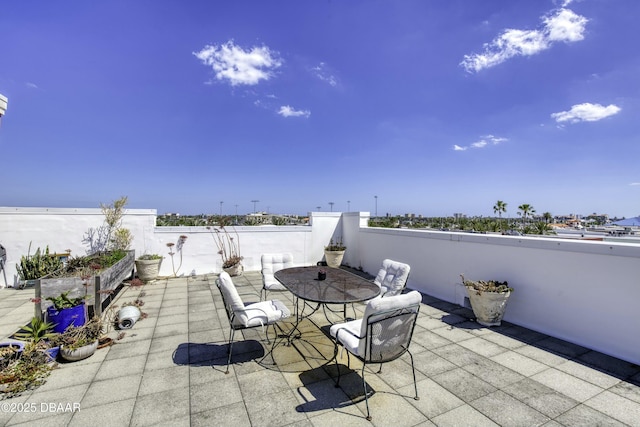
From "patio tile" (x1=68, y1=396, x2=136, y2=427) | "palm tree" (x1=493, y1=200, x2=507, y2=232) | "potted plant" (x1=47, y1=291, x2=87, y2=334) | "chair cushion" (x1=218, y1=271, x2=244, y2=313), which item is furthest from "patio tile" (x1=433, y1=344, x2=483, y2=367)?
"palm tree" (x1=493, y1=200, x2=507, y2=232)

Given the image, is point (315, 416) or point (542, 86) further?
point (542, 86)

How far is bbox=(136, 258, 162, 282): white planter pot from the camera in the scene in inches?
230

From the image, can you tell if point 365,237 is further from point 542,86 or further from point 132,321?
point 542,86

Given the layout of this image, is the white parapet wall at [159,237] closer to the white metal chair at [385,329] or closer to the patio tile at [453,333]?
the patio tile at [453,333]

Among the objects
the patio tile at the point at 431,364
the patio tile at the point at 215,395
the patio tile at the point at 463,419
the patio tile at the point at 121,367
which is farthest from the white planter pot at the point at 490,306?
the patio tile at the point at 121,367

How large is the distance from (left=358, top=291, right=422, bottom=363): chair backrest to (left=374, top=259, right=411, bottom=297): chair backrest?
123 cm

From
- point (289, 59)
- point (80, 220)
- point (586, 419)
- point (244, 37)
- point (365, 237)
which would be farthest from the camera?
point (289, 59)

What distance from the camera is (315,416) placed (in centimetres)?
187

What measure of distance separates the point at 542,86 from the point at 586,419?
31.2 feet

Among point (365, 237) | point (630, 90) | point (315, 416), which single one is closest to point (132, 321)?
point (315, 416)

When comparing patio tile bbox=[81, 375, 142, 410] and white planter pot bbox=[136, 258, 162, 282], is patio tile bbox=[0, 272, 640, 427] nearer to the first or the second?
patio tile bbox=[81, 375, 142, 410]

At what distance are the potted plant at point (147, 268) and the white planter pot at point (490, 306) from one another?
21.0ft

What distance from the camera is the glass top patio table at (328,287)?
2579mm

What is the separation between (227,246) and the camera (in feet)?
23.0
